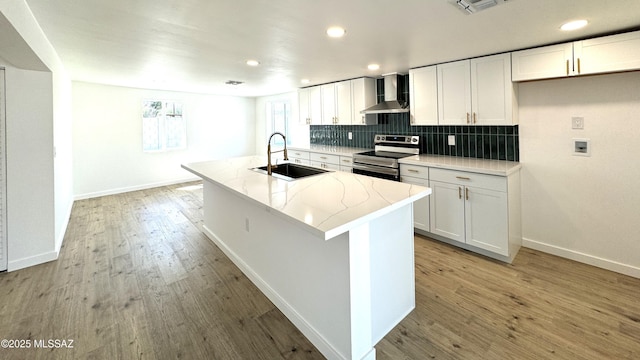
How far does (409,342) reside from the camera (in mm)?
1836

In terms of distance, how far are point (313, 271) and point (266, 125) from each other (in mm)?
6364

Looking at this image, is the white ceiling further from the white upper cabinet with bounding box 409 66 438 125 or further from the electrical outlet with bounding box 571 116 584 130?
the electrical outlet with bounding box 571 116 584 130

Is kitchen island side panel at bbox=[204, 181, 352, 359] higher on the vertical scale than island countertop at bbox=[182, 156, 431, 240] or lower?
lower

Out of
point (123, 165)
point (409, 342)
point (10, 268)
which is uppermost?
point (123, 165)

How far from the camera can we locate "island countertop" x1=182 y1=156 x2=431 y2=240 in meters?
1.43

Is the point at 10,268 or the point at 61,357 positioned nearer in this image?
the point at 61,357

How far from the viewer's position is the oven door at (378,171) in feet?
11.8

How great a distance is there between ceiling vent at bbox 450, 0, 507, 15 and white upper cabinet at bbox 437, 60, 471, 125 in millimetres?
1457

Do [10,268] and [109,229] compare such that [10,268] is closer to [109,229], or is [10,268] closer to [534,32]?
[109,229]

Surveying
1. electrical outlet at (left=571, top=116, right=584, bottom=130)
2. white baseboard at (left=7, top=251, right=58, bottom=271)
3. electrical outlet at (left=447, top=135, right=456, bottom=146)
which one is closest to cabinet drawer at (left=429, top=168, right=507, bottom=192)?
electrical outlet at (left=447, top=135, right=456, bottom=146)

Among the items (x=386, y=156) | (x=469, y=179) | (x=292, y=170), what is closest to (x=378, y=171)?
(x=386, y=156)

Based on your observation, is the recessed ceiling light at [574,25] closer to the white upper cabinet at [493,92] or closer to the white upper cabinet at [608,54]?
the white upper cabinet at [608,54]

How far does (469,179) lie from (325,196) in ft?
6.13

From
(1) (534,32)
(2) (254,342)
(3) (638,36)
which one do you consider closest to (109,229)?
(2) (254,342)
